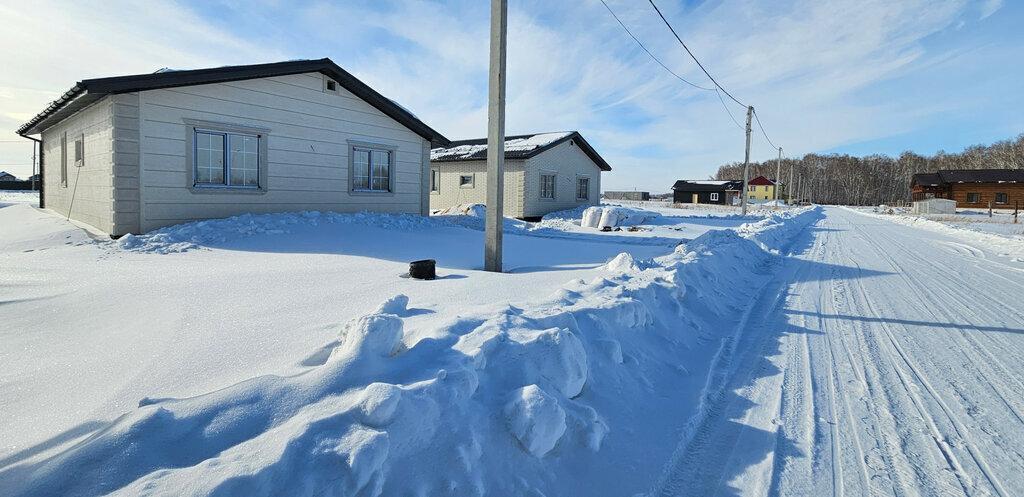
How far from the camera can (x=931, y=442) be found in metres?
3.04

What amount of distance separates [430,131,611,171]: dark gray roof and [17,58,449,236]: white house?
→ 23.7 ft

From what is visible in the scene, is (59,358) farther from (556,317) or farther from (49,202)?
(49,202)

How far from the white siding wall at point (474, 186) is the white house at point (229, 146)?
24.0 feet

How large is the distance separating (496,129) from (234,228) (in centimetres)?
599

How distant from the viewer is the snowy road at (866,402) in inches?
107

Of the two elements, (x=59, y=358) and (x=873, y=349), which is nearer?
(x=59, y=358)

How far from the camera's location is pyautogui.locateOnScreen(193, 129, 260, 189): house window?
1061 cm

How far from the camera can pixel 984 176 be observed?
50875 mm

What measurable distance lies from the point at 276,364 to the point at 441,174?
22014 mm

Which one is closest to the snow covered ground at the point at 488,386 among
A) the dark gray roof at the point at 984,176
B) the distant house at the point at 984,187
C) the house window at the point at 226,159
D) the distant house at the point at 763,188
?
the house window at the point at 226,159

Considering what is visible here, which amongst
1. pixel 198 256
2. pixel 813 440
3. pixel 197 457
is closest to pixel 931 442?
pixel 813 440

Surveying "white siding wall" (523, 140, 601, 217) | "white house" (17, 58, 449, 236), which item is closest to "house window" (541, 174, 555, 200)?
"white siding wall" (523, 140, 601, 217)

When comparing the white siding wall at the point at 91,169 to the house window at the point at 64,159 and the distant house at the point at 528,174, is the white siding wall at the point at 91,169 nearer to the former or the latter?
the house window at the point at 64,159

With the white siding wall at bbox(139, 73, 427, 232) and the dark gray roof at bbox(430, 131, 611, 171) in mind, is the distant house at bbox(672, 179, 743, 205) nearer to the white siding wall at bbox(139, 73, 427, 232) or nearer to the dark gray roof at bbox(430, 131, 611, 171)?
the dark gray roof at bbox(430, 131, 611, 171)
